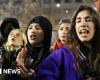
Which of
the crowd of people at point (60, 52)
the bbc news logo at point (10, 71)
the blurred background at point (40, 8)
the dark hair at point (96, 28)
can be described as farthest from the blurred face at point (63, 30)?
the blurred background at point (40, 8)

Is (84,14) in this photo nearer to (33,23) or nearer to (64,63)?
(64,63)

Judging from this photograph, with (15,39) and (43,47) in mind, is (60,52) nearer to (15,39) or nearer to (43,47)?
(15,39)

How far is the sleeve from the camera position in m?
3.82

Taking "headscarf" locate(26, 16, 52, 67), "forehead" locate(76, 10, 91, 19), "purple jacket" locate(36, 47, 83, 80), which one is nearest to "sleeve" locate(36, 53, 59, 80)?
"purple jacket" locate(36, 47, 83, 80)

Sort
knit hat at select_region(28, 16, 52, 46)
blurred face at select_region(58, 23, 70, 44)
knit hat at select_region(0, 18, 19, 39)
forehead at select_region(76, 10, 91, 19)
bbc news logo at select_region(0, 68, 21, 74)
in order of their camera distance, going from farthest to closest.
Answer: blurred face at select_region(58, 23, 70, 44) < knit hat at select_region(0, 18, 19, 39) < knit hat at select_region(28, 16, 52, 46) < bbc news logo at select_region(0, 68, 21, 74) < forehead at select_region(76, 10, 91, 19)

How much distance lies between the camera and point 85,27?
3.96m

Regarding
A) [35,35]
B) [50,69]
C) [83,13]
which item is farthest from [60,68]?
[35,35]

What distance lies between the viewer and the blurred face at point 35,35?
4.64 meters

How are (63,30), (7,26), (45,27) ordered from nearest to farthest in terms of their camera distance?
(45,27)
(7,26)
(63,30)

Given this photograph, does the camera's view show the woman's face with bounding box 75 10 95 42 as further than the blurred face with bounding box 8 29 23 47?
No

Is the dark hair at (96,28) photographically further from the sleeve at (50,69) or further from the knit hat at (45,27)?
the knit hat at (45,27)

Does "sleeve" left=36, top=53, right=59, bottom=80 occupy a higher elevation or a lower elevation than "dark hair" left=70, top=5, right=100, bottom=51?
lower

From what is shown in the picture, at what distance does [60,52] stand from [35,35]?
2.67ft

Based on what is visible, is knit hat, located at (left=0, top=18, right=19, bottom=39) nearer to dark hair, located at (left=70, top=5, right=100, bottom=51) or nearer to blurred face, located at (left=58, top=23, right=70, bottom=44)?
blurred face, located at (left=58, top=23, right=70, bottom=44)
